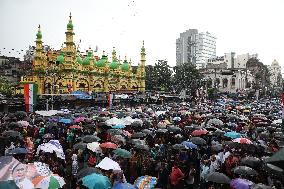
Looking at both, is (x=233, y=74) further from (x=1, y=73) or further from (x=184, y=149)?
(x=184, y=149)

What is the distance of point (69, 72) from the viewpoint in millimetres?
42531

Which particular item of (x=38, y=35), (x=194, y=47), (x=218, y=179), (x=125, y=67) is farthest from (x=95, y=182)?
(x=194, y=47)

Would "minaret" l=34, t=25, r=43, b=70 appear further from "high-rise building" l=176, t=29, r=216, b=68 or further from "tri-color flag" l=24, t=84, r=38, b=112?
"high-rise building" l=176, t=29, r=216, b=68

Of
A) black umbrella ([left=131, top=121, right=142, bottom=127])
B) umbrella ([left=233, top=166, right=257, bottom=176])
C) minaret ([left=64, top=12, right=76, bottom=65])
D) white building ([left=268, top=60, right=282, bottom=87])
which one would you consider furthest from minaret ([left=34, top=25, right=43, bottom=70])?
white building ([left=268, top=60, right=282, bottom=87])

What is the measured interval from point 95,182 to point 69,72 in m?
36.5

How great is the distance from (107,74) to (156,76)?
2093 centimetres

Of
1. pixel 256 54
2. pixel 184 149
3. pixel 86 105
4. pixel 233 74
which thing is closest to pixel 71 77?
pixel 86 105

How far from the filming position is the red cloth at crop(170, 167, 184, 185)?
9.02 meters

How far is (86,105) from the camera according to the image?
36.3 meters

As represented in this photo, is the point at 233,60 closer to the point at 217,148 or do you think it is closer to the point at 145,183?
the point at 217,148

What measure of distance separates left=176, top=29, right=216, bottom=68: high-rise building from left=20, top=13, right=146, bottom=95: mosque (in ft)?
422

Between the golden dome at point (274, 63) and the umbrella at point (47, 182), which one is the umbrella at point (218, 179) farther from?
the golden dome at point (274, 63)

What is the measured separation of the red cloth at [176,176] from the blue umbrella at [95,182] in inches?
89.5

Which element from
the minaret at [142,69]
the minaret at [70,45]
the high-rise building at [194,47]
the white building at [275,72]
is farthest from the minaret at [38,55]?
the high-rise building at [194,47]
